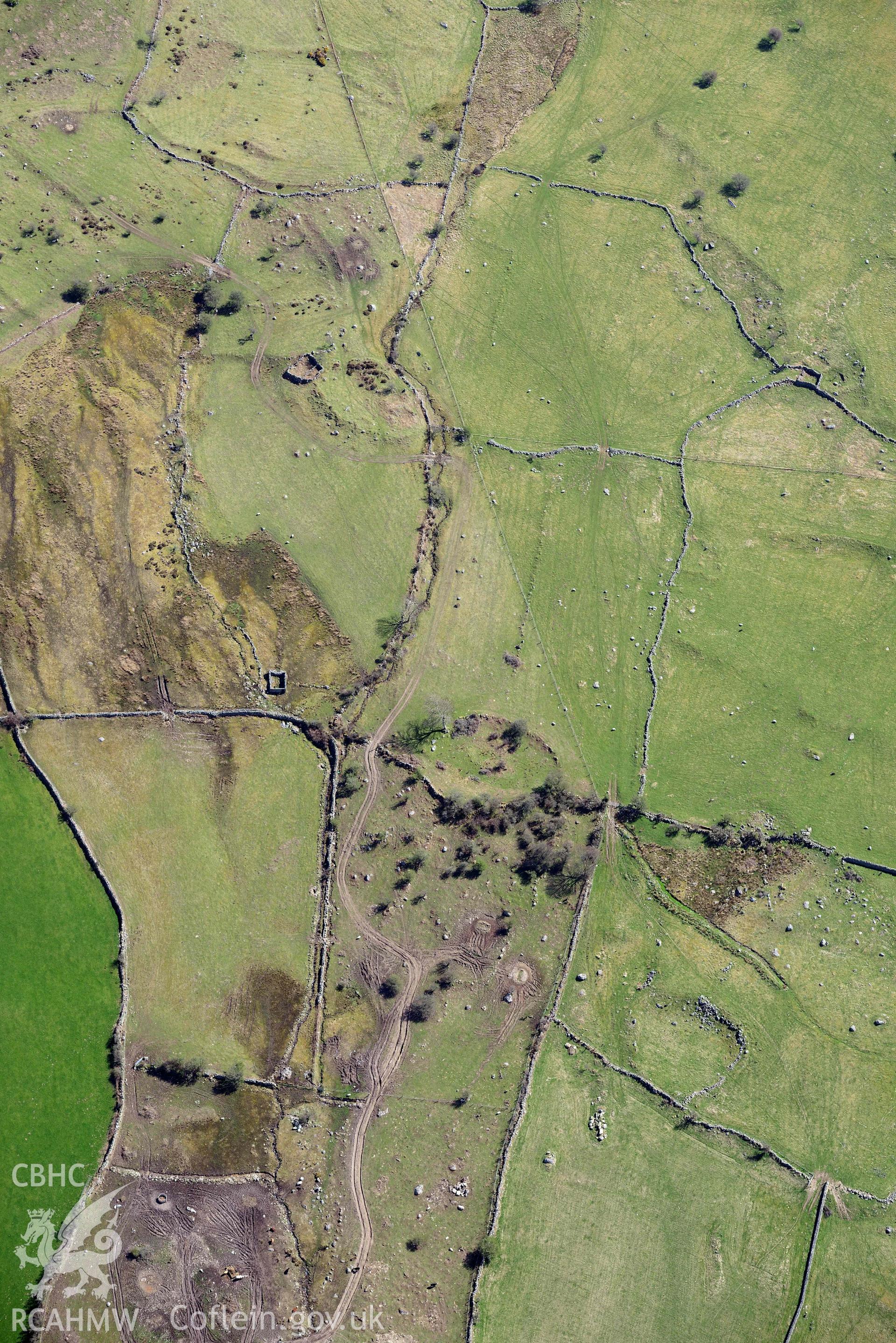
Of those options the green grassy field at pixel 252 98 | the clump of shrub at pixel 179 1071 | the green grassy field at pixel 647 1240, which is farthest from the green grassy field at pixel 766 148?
the clump of shrub at pixel 179 1071

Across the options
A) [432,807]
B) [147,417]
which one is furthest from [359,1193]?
[147,417]

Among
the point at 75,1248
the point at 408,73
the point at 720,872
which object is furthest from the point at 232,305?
the point at 75,1248

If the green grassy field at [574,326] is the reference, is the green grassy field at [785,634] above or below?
below

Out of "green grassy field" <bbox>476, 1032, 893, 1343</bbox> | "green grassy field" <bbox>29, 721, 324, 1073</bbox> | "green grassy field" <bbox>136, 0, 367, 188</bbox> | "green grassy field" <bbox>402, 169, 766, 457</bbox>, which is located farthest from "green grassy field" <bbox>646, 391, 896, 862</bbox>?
"green grassy field" <bbox>136, 0, 367, 188</bbox>

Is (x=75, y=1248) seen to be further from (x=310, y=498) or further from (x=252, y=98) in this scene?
(x=252, y=98)

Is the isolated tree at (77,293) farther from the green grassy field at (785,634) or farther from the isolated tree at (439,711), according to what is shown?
the green grassy field at (785,634)

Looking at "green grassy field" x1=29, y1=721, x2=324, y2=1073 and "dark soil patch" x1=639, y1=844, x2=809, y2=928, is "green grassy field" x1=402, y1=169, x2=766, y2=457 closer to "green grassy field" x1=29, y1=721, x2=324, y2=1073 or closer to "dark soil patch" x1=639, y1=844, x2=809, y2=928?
"dark soil patch" x1=639, y1=844, x2=809, y2=928
